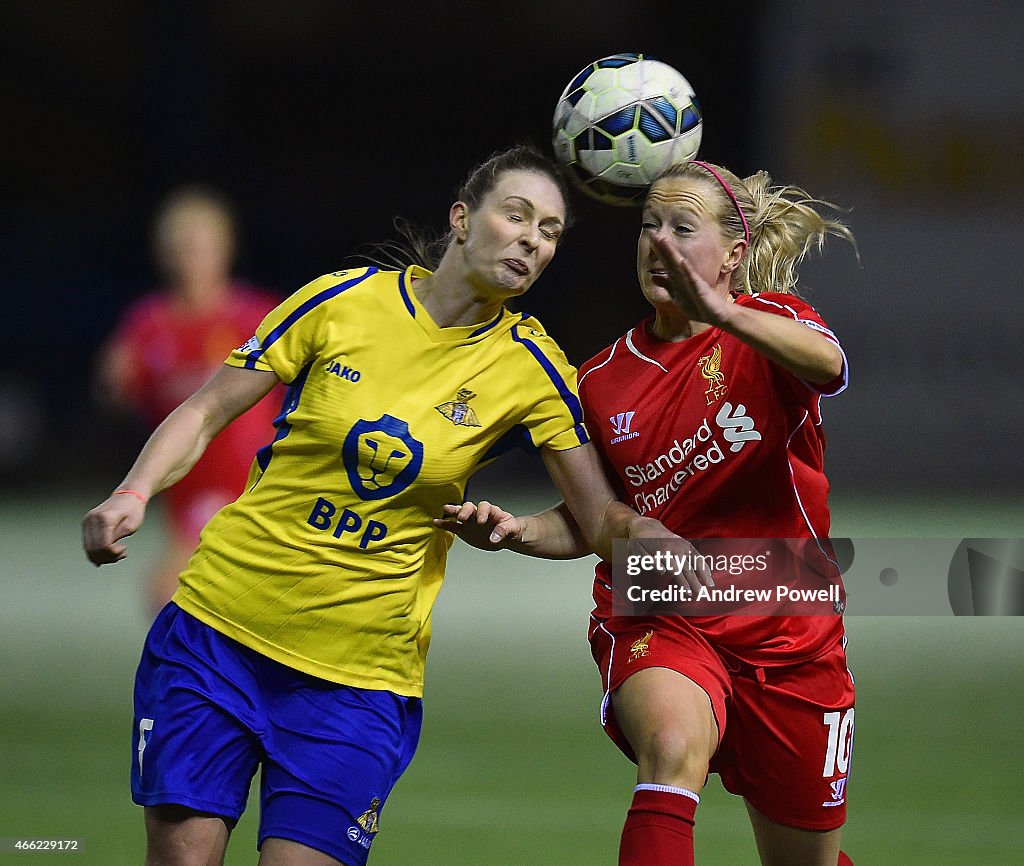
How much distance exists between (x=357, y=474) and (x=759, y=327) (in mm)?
998

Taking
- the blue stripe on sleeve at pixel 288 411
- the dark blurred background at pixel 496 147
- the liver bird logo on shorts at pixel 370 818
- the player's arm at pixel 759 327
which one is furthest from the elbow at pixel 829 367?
the dark blurred background at pixel 496 147

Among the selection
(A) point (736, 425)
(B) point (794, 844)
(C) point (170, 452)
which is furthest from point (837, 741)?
(C) point (170, 452)

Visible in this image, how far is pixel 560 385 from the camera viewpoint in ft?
12.2

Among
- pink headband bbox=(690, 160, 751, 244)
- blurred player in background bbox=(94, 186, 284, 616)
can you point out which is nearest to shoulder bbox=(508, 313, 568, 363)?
pink headband bbox=(690, 160, 751, 244)

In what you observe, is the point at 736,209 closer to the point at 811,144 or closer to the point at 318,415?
the point at 318,415

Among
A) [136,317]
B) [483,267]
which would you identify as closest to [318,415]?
[483,267]

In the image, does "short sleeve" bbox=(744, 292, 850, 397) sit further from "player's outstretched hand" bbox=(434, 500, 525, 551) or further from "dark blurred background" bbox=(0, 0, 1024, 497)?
"dark blurred background" bbox=(0, 0, 1024, 497)

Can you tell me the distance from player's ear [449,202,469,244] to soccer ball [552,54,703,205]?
1.38 feet

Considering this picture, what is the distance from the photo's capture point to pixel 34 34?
52.6 ft

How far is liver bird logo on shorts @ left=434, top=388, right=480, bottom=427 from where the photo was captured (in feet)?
11.7

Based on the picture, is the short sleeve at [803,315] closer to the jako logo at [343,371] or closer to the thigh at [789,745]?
the thigh at [789,745]

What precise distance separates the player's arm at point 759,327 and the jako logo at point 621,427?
477 millimetres

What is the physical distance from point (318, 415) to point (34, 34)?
14.0m

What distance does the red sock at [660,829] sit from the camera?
10.7 ft
